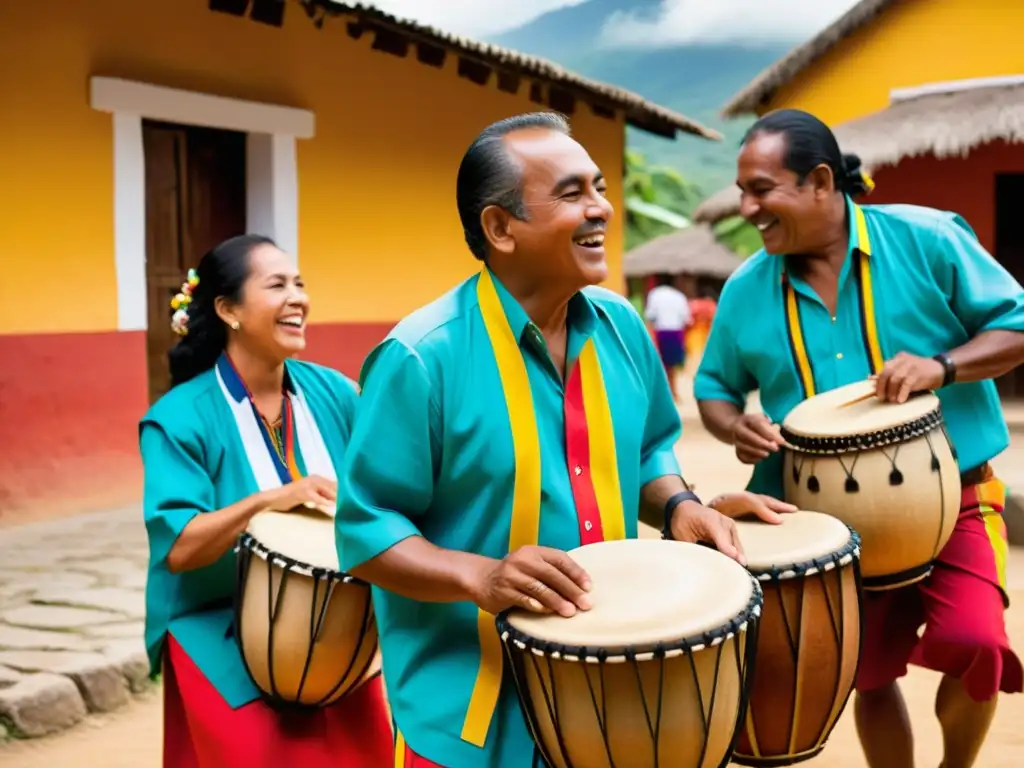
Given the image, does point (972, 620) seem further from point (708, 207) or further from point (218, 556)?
point (708, 207)

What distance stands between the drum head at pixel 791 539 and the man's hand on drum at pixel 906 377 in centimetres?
51

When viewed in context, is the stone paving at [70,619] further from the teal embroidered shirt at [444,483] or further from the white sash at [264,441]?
the teal embroidered shirt at [444,483]

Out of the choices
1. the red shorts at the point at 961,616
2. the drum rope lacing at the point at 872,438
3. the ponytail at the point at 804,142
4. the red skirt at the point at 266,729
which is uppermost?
the ponytail at the point at 804,142

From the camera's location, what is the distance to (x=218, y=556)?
2.94 metres

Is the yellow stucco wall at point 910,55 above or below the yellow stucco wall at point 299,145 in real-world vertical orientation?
above

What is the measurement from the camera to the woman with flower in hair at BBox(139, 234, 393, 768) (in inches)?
115

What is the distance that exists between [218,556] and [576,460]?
1213mm

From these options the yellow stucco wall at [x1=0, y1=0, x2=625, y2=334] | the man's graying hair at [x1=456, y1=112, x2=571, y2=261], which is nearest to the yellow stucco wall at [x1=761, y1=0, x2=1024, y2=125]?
the yellow stucco wall at [x1=0, y1=0, x2=625, y2=334]

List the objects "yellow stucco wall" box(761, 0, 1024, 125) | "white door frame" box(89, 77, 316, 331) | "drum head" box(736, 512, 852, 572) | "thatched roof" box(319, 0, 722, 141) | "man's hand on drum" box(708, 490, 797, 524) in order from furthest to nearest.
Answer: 1. "yellow stucco wall" box(761, 0, 1024, 125)
2. "thatched roof" box(319, 0, 722, 141)
3. "white door frame" box(89, 77, 316, 331)
4. "man's hand on drum" box(708, 490, 797, 524)
5. "drum head" box(736, 512, 852, 572)

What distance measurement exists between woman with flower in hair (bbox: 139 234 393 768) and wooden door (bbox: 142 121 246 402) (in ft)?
16.7

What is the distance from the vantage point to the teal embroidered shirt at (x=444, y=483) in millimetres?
1962

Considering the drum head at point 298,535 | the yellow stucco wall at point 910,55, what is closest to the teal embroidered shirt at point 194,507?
the drum head at point 298,535

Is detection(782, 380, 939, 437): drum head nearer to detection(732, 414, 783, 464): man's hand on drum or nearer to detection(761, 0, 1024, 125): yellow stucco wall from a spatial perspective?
detection(732, 414, 783, 464): man's hand on drum

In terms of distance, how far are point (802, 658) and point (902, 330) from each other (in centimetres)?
112
